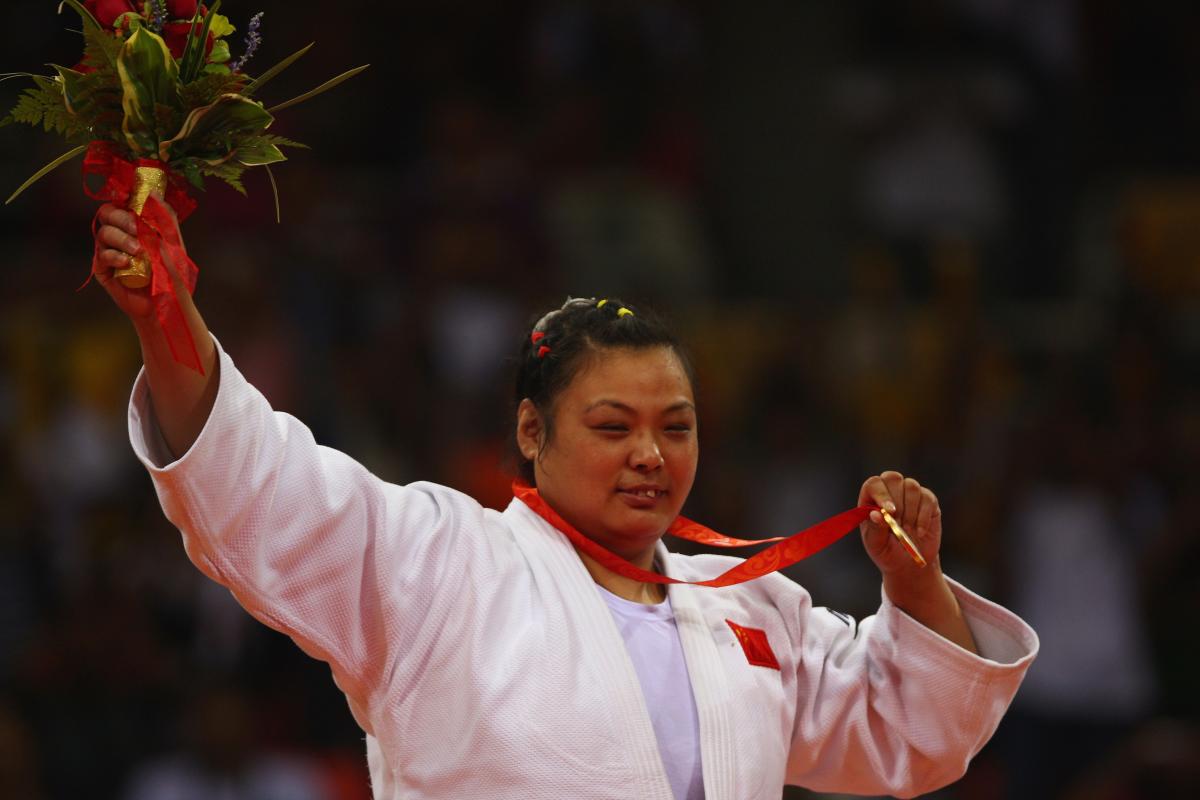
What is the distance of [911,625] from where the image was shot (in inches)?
110

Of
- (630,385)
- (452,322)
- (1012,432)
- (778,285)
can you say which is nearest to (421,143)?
(452,322)

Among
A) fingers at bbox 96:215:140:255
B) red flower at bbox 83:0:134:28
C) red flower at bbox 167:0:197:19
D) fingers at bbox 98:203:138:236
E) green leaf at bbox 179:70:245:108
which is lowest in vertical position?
fingers at bbox 96:215:140:255

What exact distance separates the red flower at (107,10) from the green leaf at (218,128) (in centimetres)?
18

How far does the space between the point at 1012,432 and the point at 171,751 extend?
293 cm

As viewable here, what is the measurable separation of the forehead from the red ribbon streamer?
2.06 ft

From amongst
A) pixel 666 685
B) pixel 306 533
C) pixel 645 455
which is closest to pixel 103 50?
pixel 306 533

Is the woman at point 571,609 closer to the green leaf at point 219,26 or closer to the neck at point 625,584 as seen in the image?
the neck at point 625,584

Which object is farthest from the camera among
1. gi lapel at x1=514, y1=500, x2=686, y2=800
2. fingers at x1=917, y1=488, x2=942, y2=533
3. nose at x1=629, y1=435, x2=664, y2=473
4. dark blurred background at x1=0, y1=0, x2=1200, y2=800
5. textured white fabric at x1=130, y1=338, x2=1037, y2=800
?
dark blurred background at x1=0, y1=0, x2=1200, y2=800

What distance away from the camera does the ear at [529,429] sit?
276cm

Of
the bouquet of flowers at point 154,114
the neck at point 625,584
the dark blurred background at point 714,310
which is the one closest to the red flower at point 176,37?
the bouquet of flowers at point 154,114

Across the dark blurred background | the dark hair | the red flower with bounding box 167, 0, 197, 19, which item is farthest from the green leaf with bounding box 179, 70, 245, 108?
the dark blurred background

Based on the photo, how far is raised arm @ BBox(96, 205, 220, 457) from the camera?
221 cm

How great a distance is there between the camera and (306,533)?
236 centimetres

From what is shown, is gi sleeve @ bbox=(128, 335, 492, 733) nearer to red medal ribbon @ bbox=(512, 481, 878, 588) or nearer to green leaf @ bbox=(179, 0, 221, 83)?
red medal ribbon @ bbox=(512, 481, 878, 588)
